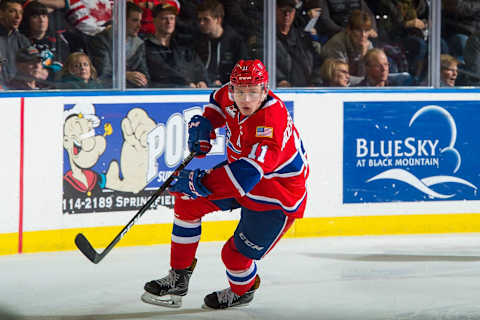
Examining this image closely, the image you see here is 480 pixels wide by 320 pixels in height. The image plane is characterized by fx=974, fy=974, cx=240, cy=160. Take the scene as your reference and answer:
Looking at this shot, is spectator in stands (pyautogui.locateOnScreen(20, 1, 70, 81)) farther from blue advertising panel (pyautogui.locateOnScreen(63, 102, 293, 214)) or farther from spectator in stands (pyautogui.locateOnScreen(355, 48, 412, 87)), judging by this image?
spectator in stands (pyautogui.locateOnScreen(355, 48, 412, 87))

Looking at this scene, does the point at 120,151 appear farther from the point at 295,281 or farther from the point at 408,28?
the point at 408,28

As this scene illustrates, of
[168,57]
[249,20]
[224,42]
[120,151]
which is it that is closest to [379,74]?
[249,20]

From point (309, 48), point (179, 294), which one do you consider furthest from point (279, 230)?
point (309, 48)

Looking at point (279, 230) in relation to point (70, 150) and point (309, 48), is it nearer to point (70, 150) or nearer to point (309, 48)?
point (70, 150)

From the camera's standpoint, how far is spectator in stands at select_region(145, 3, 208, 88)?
5.70 metres

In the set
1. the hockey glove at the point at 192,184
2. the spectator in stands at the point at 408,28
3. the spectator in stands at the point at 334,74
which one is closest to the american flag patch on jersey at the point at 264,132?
the hockey glove at the point at 192,184

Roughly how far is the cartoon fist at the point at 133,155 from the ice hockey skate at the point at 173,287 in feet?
4.69

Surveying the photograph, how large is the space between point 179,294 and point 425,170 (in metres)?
2.51

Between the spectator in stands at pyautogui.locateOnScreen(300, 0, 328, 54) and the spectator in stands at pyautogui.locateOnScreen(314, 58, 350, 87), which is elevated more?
the spectator in stands at pyautogui.locateOnScreen(300, 0, 328, 54)

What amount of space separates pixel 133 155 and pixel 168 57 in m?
0.64

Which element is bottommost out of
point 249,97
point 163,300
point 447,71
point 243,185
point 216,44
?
point 163,300

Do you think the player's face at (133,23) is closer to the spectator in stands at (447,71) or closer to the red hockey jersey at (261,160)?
the red hockey jersey at (261,160)

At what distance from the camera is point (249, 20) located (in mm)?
5965

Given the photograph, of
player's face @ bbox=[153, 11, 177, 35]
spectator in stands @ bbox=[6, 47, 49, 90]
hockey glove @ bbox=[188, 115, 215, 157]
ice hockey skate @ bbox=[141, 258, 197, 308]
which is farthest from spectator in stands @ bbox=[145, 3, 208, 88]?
ice hockey skate @ bbox=[141, 258, 197, 308]
